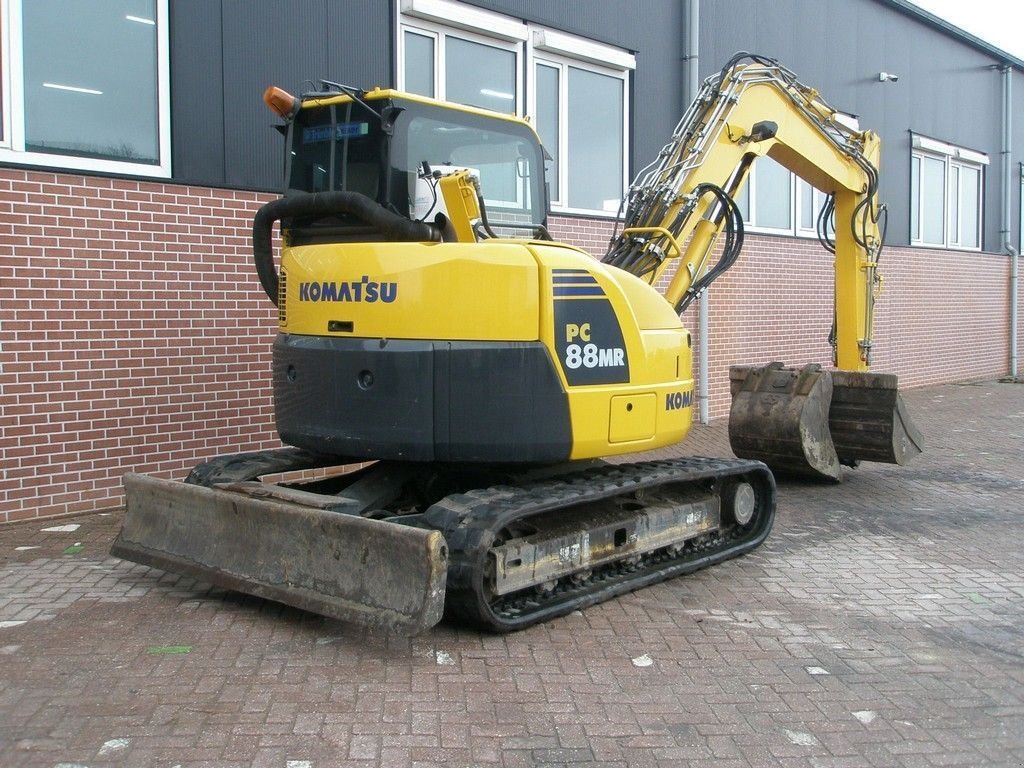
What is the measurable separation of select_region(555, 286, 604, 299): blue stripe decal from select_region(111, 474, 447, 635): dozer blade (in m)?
1.44

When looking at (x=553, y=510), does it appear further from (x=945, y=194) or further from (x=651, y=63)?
(x=945, y=194)

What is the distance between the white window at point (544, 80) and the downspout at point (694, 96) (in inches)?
38.4

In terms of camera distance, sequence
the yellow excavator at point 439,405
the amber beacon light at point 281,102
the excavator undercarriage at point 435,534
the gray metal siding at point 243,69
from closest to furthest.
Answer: the excavator undercarriage at point 435,534 < the yellow excavator at point 439,405 < the amber beacon light at point 281,102 < the gray metal siding at point 243,69

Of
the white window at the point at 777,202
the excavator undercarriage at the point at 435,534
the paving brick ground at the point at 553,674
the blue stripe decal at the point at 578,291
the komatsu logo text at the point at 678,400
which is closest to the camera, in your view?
the paving brick ground at the point at 553,674

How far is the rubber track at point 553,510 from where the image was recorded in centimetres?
468

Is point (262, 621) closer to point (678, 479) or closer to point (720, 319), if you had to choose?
point (678, 479)

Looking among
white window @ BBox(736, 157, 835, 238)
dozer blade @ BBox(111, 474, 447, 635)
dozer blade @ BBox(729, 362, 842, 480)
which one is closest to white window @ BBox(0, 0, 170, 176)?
dozer blade @ BBox(111, 474, 447, 635)

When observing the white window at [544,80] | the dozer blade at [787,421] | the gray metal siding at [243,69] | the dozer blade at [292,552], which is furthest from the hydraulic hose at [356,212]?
the dozer blade at [787,421]

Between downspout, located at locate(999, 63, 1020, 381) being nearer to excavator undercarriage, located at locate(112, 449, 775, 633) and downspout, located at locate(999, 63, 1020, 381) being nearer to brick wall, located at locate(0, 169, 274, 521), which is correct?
excavator undercarriage, located at locate(112, 449, 775, 633)

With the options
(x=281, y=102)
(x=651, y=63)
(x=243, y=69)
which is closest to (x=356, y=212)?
(x=281, y=102)

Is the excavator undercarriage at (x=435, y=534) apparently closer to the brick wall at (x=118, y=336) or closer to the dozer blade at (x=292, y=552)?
the dozer blade at (x=292, y=552)

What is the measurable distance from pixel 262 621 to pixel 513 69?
22.6 ft

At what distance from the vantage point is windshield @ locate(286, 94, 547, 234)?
5301mm

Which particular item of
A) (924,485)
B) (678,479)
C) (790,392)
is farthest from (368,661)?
(924,485)
